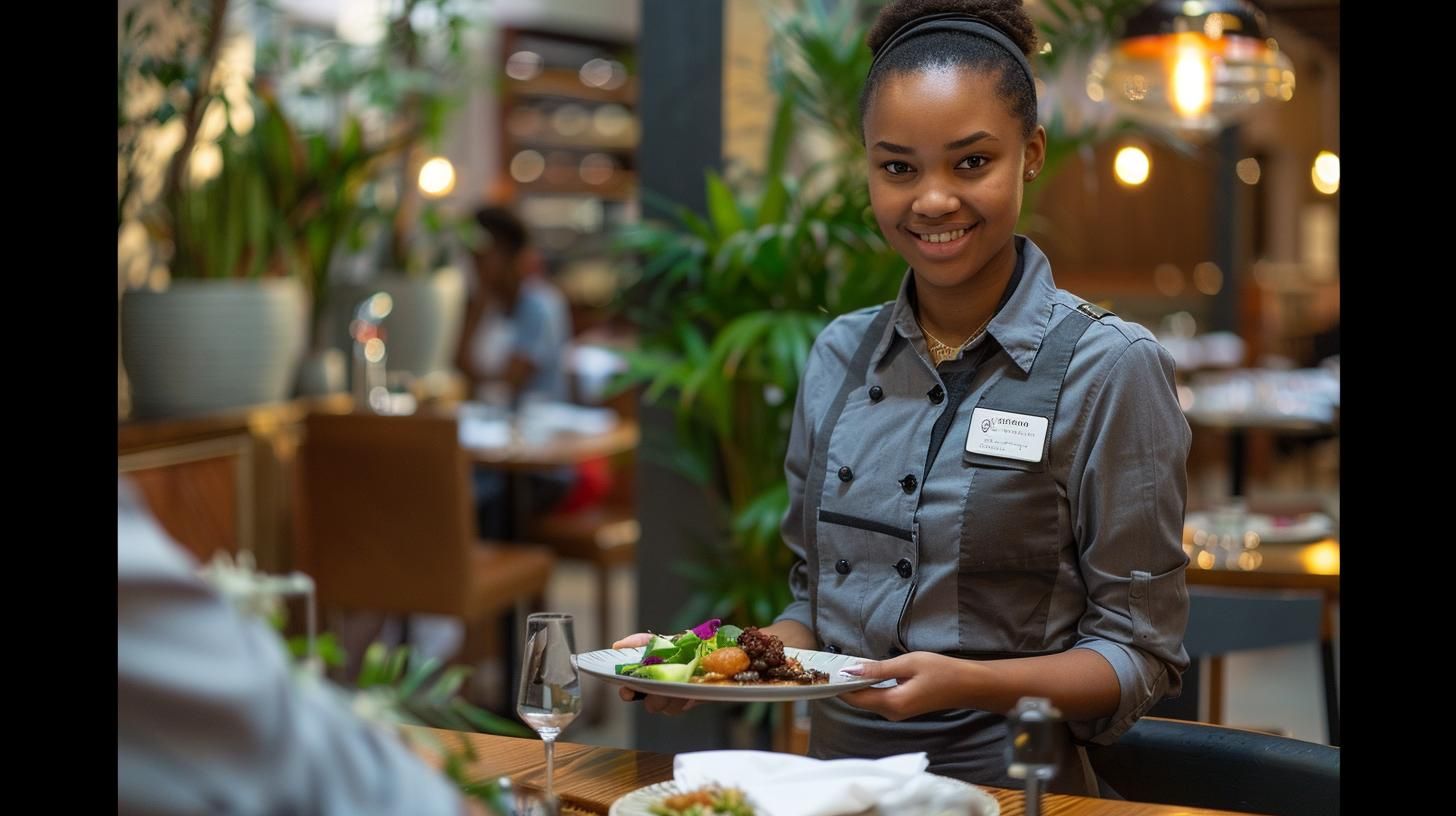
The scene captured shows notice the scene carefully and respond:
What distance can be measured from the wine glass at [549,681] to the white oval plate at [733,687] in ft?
0.10

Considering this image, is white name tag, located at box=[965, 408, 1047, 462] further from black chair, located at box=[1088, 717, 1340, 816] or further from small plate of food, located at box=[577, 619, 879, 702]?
black chair, located at box=[1088, 717, 1340, 816]

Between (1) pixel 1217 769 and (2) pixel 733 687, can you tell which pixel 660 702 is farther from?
(1) pixel 1217 769

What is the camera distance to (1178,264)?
13.4 meters

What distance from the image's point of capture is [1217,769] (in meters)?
1.81

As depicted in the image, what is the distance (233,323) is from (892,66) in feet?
11.0

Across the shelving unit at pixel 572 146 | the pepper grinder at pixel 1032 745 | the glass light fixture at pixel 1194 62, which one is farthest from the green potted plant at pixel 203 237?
the shelving unit at pixel 572 146

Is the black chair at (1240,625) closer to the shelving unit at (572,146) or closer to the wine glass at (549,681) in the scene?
the wine glass at (549,681)

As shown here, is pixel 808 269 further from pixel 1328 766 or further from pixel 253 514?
pixel 253 514

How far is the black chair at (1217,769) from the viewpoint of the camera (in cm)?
176

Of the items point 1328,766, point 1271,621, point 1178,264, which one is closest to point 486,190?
point 1178,264

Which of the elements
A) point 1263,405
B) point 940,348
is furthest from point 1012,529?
point 1263,405

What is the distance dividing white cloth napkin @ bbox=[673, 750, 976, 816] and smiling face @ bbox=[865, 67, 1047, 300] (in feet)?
1.79

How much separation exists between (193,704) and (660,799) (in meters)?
0.57

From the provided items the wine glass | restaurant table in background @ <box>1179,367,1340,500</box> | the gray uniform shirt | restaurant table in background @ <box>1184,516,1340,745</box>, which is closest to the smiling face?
the gray uniform shirt
